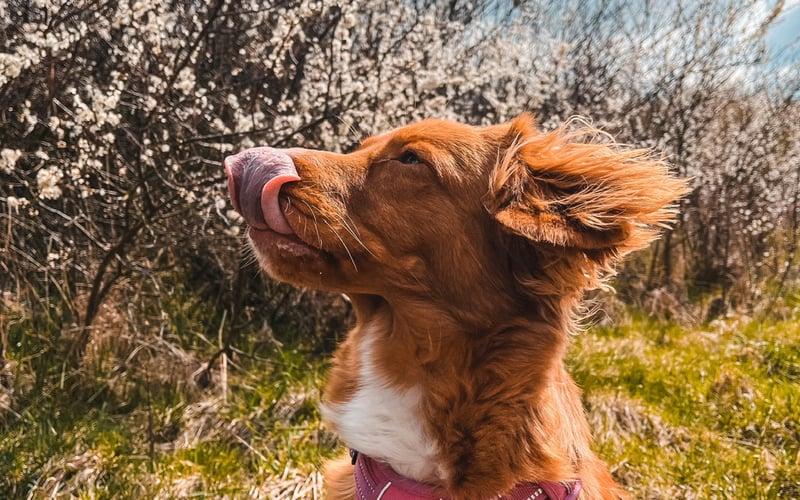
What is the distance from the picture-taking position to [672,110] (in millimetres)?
8141

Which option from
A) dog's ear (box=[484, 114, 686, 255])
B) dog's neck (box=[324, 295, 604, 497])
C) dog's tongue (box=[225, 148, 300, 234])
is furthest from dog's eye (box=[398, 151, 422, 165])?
dog's neck (box=[324, 295, 604, 497])

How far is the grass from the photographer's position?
10.8ft

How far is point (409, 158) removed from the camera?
7.48 ft

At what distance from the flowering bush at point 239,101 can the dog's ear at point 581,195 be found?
80.1 inches

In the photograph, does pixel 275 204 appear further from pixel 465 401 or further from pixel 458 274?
pixel 465 401

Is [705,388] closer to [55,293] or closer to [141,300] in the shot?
[141,300]

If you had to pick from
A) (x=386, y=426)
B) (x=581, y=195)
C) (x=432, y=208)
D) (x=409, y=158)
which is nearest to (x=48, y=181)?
(x=409, y=158)

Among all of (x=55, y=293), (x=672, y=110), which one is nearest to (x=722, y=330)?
(x=672, y=110)

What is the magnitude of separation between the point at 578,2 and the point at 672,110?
1.79 meters

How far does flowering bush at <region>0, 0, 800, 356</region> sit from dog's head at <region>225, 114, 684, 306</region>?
5.68ft

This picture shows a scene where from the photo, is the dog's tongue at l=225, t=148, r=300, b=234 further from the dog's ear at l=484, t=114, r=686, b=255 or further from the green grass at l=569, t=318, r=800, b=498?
the green grass at l=569, t=318, r=800, b=498

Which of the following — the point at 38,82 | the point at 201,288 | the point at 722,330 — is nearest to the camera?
the point at 38,82

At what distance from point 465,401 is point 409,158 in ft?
2.79

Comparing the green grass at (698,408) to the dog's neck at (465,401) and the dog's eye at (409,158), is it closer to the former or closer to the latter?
the dog's neck at (465,401)
